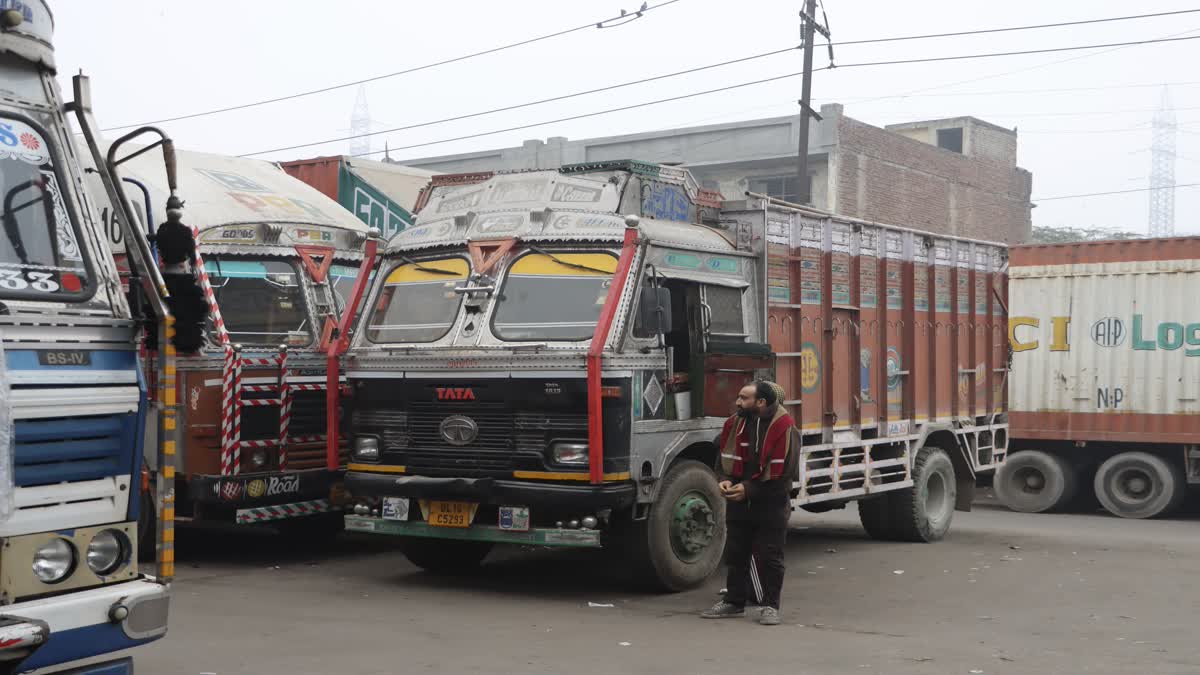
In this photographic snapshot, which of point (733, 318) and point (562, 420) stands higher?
point (733, 318)

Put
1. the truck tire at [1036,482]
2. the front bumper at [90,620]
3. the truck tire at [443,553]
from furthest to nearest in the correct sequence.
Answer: the truck tire at [1036,482], the truck tire at [443,553], the front bumper at [90,620]

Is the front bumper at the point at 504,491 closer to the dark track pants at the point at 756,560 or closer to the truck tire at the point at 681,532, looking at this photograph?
the truck tire at the point at 681,532

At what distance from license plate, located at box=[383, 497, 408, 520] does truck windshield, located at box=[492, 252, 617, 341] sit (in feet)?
4.82

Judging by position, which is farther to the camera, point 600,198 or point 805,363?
point 805,363

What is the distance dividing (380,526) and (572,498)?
172 centimetres

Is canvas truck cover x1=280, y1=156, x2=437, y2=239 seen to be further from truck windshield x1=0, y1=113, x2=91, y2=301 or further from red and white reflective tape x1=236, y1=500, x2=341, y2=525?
truck windshield x1=0, y1=113, x2=91, y2=301

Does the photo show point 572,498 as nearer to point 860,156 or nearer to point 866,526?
point 866,526

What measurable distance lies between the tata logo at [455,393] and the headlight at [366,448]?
29.2 inches

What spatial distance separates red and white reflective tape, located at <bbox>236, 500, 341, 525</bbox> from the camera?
428 inches

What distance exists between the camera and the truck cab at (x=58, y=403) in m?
4.81

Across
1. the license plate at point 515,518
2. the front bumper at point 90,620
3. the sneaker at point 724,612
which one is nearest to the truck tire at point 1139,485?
the sneaker at point 724,612

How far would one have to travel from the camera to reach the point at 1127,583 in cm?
1088

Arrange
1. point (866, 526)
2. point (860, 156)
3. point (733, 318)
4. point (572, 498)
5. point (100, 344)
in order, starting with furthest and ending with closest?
point (860, 156), point (866, 526), point (733, 318), point (572, 498), point (100, 344)

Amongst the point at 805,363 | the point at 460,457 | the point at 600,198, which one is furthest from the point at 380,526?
the point at 805,363
